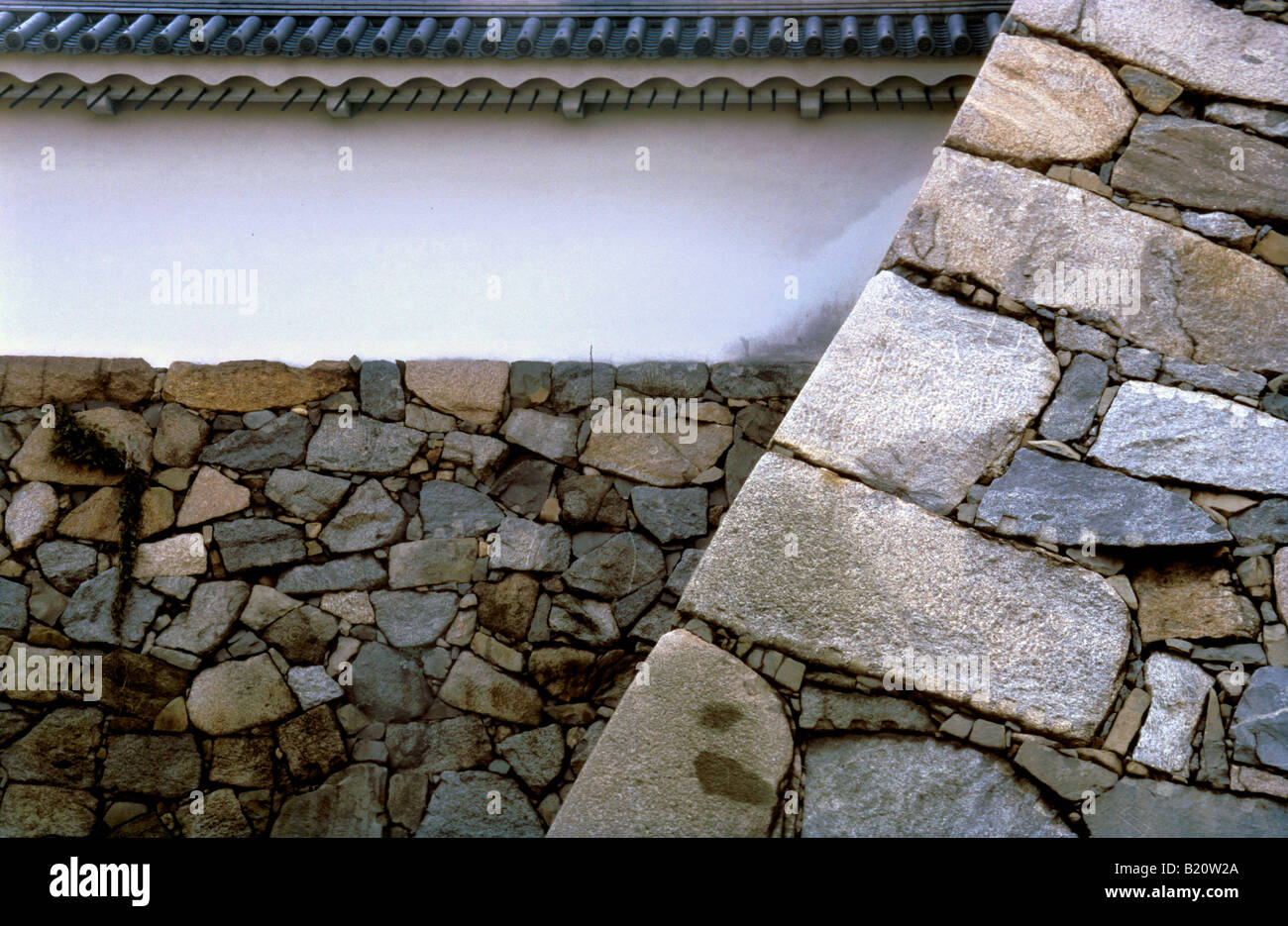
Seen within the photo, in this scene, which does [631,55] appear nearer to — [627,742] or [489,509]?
[489,509]

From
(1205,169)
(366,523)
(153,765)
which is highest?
(1205,169)

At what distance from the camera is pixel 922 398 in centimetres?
282

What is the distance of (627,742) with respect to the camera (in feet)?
8.87

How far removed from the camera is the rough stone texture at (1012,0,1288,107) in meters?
3.08

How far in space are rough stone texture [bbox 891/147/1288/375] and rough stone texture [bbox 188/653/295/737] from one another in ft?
11.2

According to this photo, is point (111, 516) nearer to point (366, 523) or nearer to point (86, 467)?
point (86, 467)

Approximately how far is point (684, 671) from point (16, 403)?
3.90 m

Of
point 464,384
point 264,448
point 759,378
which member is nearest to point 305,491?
point 264,448

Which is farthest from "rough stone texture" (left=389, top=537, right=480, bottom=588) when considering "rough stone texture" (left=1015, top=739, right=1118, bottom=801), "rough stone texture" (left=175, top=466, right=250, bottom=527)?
"rough stone texture" (left=1015, top=739, right=1118, bottom=801)

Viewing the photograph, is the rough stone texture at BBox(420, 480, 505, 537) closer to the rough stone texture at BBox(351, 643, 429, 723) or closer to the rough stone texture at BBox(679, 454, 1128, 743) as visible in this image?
the rough stone texture at BBox(351, 643, 429, 723)

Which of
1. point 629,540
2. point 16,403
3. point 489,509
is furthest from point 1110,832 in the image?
point 16,403

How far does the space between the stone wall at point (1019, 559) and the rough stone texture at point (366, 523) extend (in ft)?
7.94

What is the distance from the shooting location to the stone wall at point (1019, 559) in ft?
8.54

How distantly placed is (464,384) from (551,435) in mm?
468
